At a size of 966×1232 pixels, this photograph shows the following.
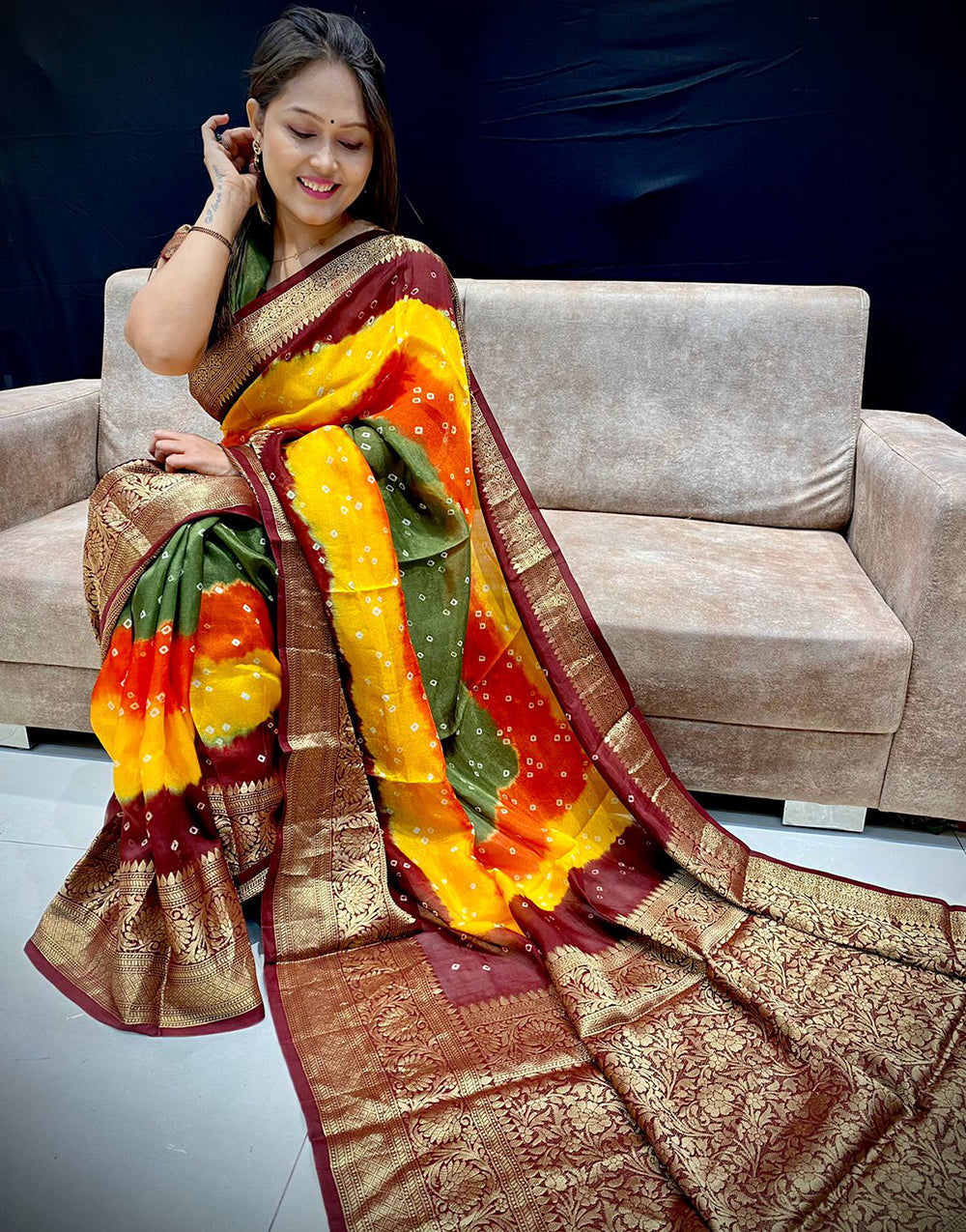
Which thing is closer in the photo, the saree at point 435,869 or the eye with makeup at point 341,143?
the saree at point 435,869

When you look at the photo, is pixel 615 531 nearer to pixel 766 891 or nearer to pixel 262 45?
pixel 766 891

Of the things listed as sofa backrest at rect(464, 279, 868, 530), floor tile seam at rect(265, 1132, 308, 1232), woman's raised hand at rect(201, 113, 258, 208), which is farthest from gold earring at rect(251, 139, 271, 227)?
floor tile seam at rect(265, 1132, 308, 1232)

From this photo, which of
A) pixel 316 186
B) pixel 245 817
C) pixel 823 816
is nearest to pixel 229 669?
pixel 245 817

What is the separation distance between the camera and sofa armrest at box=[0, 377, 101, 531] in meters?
2.27

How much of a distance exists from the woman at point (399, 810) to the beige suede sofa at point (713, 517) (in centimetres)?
23

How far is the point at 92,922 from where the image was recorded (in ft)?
5.23

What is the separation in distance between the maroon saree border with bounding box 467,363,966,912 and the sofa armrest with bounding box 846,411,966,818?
25 centimetres

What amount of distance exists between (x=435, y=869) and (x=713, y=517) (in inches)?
46.8

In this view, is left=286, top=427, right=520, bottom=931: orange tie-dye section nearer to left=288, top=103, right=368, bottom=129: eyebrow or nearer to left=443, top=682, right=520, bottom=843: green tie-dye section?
left=443, top=682, right=520, bottom=843: green tie-dye section

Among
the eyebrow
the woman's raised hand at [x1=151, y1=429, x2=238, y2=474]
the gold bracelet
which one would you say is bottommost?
the woman's raised hand at [x1=151, y1=429, x2=238, y2=474]

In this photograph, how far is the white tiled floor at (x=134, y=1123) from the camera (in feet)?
3.82

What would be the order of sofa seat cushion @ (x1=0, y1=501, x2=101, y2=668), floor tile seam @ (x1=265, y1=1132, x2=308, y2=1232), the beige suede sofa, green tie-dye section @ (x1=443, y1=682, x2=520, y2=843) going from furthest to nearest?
sofa seat cushion @ (x1=0, y1=501, x2=101, y2=668), the beige suede sofa, green tie-dye section @ (x1=443, y1=682, x2=520, y2=843), floor tile seam @ (x1=265, y1=1132, x2=308, y2=1232)

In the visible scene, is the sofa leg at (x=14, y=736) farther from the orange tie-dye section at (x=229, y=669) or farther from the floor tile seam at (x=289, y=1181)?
the floor tile seam at (x=289, y=1181)

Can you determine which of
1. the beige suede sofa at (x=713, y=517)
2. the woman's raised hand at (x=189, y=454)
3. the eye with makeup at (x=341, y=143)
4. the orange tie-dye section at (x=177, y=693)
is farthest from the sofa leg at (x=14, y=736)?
the eye with makeup at (x=341, y=143)
